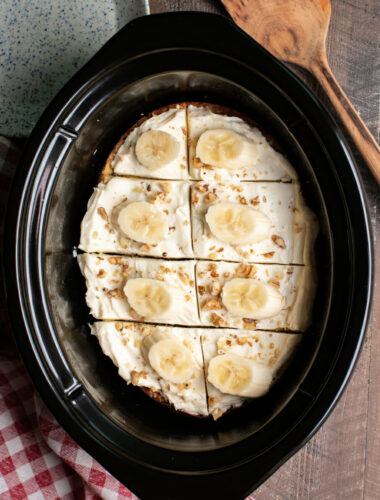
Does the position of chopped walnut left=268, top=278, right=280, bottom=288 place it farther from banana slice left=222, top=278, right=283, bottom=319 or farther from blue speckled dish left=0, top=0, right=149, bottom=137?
blue speckled dish left=0, top=0, right=149, bottom=137

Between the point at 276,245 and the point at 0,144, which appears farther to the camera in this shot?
the point at 0,144

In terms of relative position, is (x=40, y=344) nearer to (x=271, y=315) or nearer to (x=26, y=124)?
(x=271, y=315)

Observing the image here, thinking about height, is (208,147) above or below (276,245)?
above

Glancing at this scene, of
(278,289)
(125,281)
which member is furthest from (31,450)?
(278,289)

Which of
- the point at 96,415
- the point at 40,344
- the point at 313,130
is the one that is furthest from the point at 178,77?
the point at 96,415

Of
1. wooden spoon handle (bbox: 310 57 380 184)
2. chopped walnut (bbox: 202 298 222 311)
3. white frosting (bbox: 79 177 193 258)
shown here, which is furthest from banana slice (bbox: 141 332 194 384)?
wooden spoon handle (bbox: 310 57 380 184)

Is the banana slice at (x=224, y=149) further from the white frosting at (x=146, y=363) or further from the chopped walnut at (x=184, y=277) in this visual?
the white frosting at (x=146, y=363)

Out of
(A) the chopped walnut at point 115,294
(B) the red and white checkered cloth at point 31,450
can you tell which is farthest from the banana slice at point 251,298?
(B) the red and white checkered cloth at point 31,450
